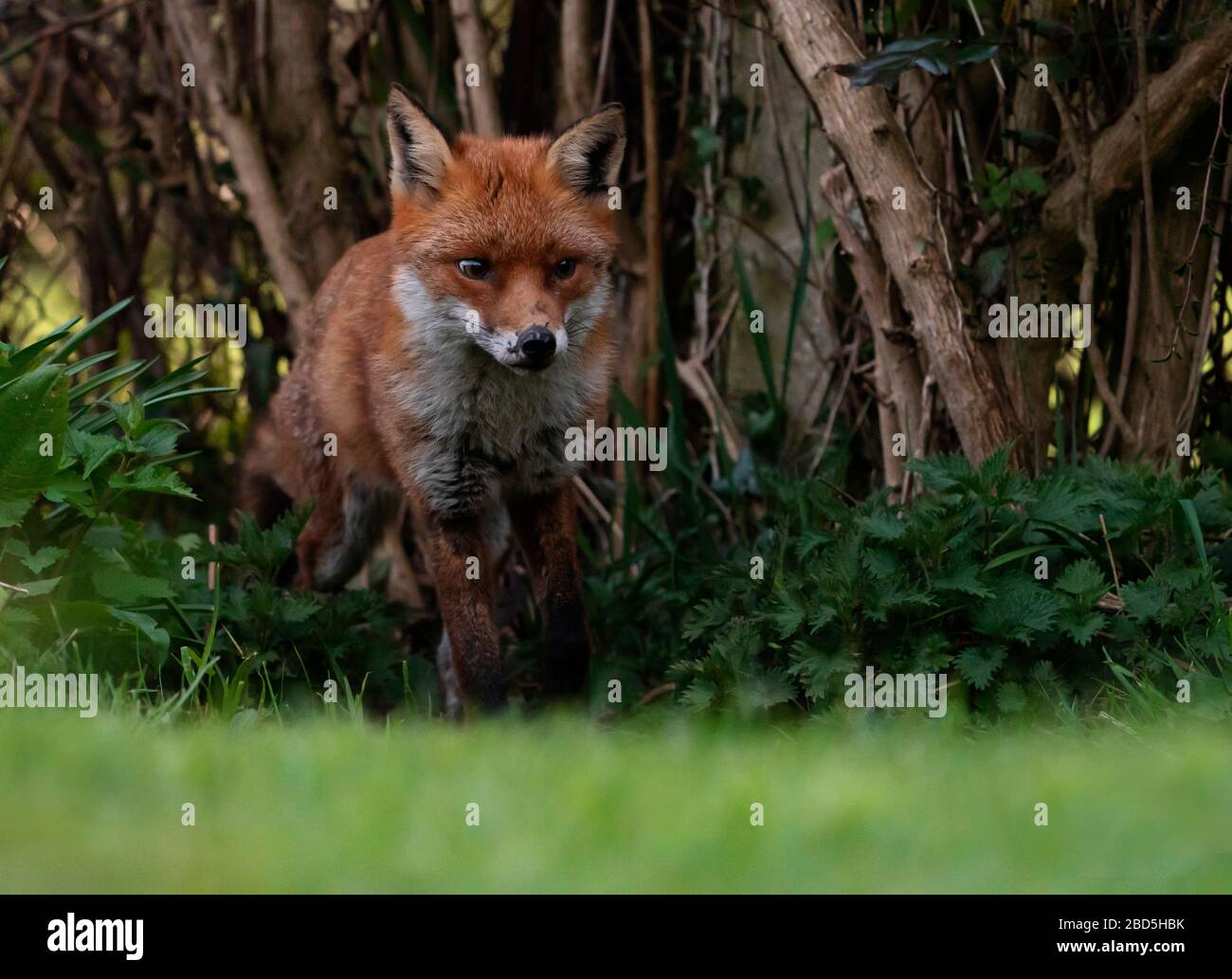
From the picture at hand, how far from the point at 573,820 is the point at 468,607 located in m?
2.51

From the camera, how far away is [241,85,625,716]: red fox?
4953mm

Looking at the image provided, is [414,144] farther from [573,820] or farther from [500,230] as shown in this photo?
[573,820]

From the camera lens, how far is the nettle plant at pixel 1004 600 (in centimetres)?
484

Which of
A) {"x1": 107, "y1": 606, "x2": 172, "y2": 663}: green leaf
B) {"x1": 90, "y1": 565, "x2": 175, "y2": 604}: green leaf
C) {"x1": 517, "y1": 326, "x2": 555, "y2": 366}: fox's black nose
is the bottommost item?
{"x1": 107, "y1": 606, "x2": 172, "y2": 663}: green leaf

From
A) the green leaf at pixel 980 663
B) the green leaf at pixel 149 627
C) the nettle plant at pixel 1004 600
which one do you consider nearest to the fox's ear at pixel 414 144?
the green leaf at pixel 149 627

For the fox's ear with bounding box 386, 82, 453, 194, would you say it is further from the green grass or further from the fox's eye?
the green grass

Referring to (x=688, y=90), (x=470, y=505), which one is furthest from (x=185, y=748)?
(x=688, y=90)

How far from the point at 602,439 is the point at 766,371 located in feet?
3.37

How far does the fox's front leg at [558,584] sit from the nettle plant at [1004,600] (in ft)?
1.46

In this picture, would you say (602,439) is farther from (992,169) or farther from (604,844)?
(604,844)

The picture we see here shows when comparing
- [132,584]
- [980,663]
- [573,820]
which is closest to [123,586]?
[132,584]

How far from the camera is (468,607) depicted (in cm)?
530

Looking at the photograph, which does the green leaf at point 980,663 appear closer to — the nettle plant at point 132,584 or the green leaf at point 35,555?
the nettle plant at point 132,584

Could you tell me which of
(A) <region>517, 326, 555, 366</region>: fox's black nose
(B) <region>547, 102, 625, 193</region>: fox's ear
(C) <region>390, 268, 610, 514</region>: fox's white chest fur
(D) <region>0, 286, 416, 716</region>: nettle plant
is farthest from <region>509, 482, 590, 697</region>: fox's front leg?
(B) <region>547, 102, 625, 193</region>: fox's ear
